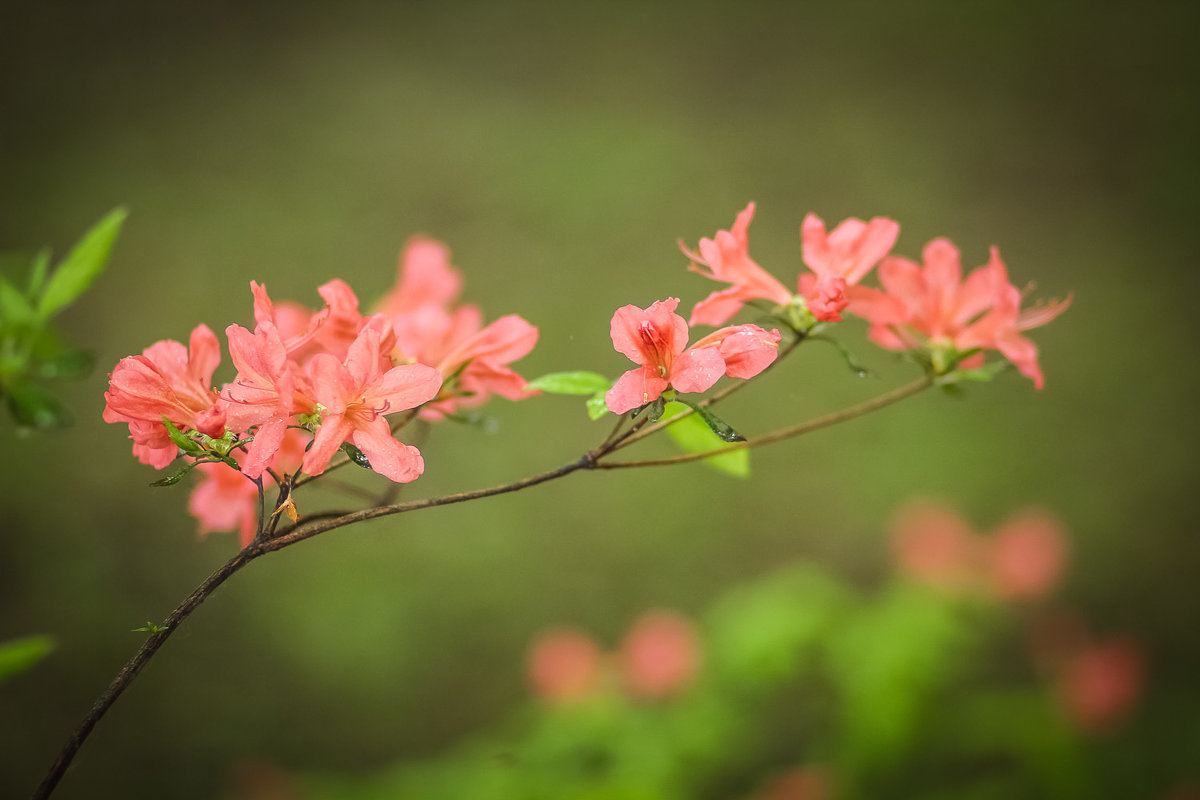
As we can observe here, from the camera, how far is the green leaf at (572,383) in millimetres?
437

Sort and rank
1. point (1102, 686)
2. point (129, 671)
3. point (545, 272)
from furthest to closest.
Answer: point (545, 272)
point (1102, 686)
point (129, 671)

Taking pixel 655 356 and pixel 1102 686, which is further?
pixel 1102 686

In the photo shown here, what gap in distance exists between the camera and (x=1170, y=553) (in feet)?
7.27

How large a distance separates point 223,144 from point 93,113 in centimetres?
34

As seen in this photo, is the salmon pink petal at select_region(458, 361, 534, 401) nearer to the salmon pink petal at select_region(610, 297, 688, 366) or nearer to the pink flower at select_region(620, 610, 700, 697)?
the salmon pink petal at select_region(610, 297, 688, 366)

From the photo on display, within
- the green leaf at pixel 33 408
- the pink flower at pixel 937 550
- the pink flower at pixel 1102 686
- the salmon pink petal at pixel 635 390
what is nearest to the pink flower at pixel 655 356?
the salmon pink petal at pixel 635 390

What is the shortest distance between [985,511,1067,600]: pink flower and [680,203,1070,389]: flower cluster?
1.04m

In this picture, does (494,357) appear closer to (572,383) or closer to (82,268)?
(572,383)

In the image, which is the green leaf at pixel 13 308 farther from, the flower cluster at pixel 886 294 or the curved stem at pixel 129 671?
the flower cluster at pixel 886 294

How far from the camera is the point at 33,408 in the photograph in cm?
54

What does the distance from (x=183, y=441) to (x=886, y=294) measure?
381 mm

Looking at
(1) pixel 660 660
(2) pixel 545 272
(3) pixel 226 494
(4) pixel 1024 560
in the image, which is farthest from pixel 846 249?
(2) pixel 545 272

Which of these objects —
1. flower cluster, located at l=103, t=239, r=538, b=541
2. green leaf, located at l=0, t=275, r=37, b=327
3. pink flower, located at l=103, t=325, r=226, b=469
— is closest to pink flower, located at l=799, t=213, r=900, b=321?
flower cluster, located at l=103, t=239, r=538, b=541

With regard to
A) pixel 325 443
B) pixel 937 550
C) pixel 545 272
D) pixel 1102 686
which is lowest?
pixel 1102 686
